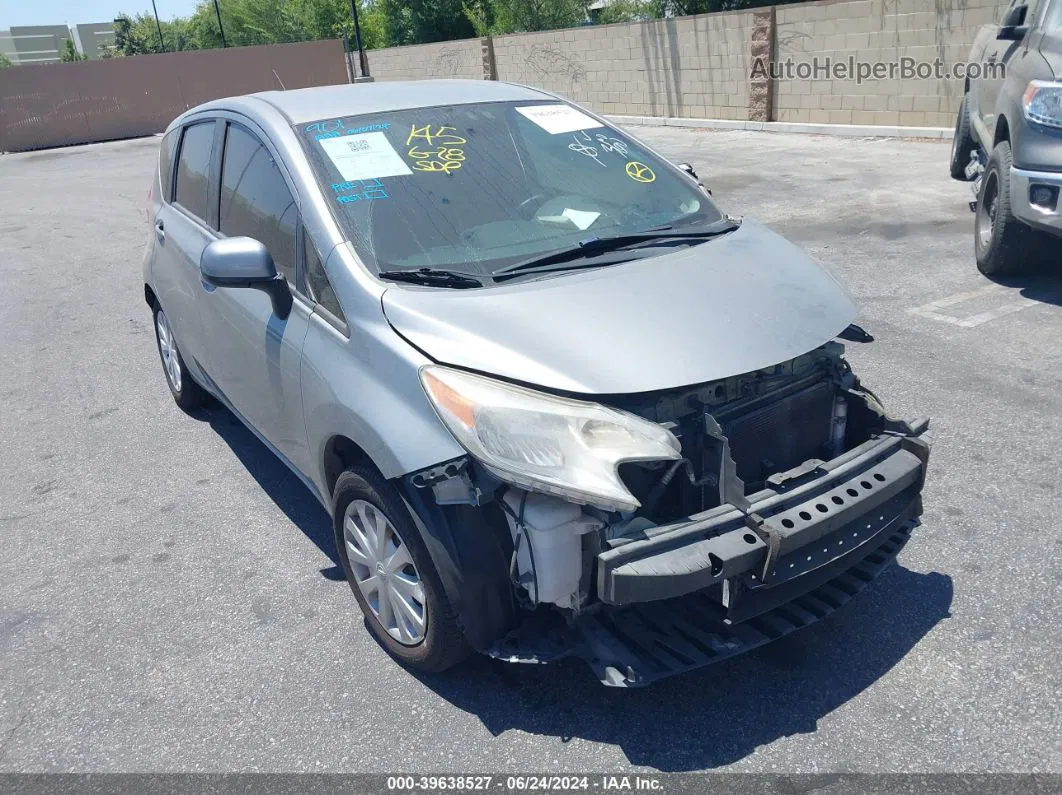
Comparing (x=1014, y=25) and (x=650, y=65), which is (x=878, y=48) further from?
(x=1014, y=25)

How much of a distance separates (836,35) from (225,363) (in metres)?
14.0

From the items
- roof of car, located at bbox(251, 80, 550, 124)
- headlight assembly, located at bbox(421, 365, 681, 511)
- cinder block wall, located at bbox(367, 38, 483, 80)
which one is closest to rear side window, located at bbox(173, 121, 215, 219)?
roof of car, located at bbox(251, 80, 550, 124)

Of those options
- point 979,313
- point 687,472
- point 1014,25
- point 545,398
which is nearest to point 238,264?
point 545,398

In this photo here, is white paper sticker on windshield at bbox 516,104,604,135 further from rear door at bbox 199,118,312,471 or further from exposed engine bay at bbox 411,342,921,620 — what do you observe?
exposed engine bay at bbox 411,342,921,620

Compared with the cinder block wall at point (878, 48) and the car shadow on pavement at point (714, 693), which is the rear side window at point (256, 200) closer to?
the car shadow on pavement at point (714, 693)

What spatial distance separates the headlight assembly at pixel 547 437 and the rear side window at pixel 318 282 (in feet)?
2.03

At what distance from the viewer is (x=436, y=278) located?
3.00 m

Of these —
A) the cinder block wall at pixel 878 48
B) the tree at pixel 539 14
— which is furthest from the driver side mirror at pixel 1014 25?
the tree at pixel 539 14

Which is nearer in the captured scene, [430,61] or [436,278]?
[436,278]

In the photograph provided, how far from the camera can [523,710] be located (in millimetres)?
2826

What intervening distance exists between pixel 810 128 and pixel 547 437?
48.4ft

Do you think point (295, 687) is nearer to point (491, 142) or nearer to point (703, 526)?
point (703, 526)

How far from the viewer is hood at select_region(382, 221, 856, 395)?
8.55 feet

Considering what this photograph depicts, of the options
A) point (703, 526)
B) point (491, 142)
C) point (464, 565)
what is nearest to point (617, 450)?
point (703, 526)
